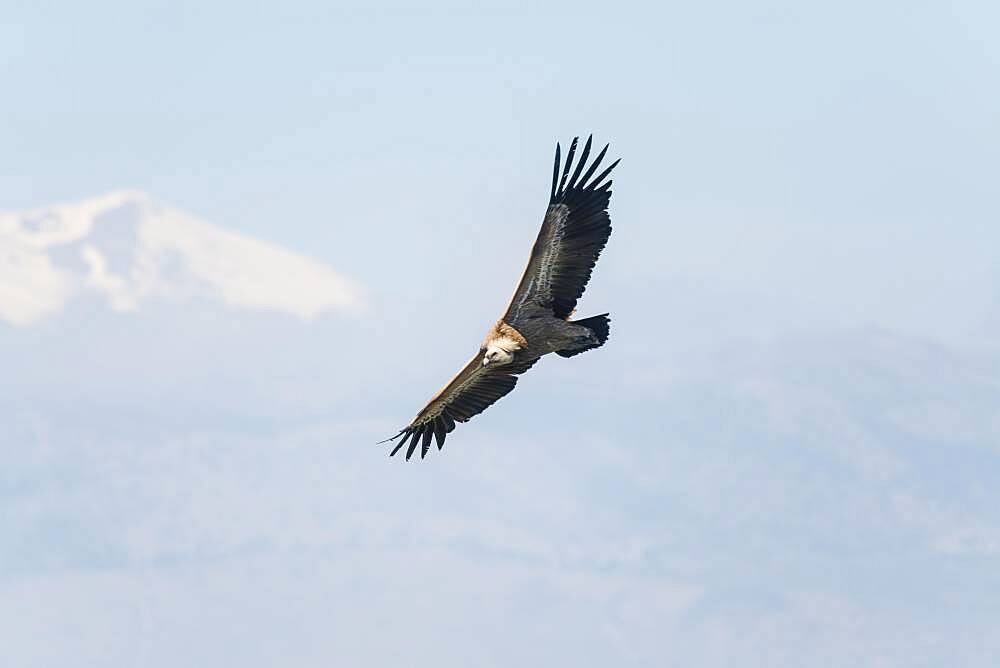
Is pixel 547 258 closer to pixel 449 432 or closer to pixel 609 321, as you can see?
pixel 609 321

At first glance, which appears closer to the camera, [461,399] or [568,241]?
[568,241]

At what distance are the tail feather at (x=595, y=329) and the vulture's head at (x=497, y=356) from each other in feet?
4.39

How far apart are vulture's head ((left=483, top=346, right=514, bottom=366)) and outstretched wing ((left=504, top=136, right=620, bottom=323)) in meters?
1.12

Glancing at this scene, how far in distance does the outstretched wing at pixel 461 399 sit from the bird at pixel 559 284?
0.39 feet

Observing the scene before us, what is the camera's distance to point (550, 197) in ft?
155

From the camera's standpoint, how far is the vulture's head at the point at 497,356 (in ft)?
161

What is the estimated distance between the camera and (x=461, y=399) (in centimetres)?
5253

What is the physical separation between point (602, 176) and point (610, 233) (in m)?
1.34

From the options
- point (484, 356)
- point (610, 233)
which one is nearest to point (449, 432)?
point (484, 356)

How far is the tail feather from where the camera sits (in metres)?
48.7

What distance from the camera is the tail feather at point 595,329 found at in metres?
48.7

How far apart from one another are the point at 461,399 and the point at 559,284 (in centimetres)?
568

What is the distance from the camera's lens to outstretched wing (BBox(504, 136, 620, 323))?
47.4 metres

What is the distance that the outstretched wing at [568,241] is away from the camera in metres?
47.4
